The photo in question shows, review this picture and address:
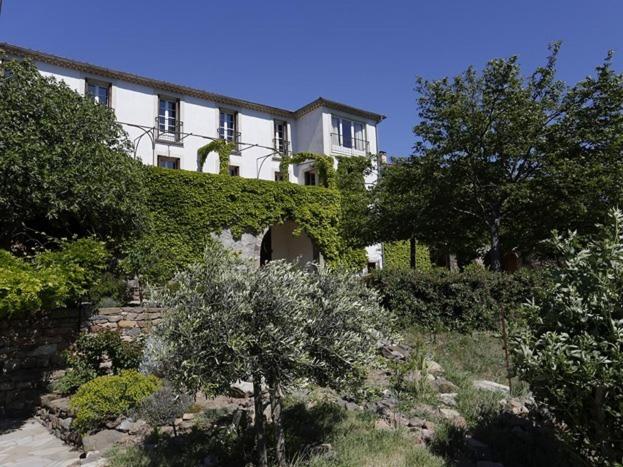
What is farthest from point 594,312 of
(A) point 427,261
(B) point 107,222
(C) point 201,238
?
(A) point 427,261

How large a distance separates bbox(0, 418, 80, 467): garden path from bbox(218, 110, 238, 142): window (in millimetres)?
15753

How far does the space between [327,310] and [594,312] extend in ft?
7.47

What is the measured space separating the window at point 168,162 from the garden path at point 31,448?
44.0 feet

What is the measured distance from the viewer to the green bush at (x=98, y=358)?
7344 millimetres

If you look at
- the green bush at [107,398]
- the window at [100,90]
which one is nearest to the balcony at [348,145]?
the window at [100,90]

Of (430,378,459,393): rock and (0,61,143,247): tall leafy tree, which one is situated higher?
(0,61,143,247): tall leafy tree

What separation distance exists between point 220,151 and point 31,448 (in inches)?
525

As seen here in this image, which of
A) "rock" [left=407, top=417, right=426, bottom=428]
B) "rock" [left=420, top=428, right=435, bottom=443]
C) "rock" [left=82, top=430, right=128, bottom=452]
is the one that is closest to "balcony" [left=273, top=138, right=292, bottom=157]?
"rock" [left=82, top=430, right=128, bottom=452]

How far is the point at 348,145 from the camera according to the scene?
22906 mm

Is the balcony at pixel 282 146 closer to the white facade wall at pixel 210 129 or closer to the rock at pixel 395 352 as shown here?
the white facade wall at pixel 210 129

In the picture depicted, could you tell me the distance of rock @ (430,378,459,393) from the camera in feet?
21.2

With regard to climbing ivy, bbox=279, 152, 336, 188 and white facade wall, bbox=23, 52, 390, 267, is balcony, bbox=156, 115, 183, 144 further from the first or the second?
climbing ivy, bbox=279, 152, 336, 188

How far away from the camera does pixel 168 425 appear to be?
5.70 metres

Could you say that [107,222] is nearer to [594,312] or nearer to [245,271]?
[245,271]
